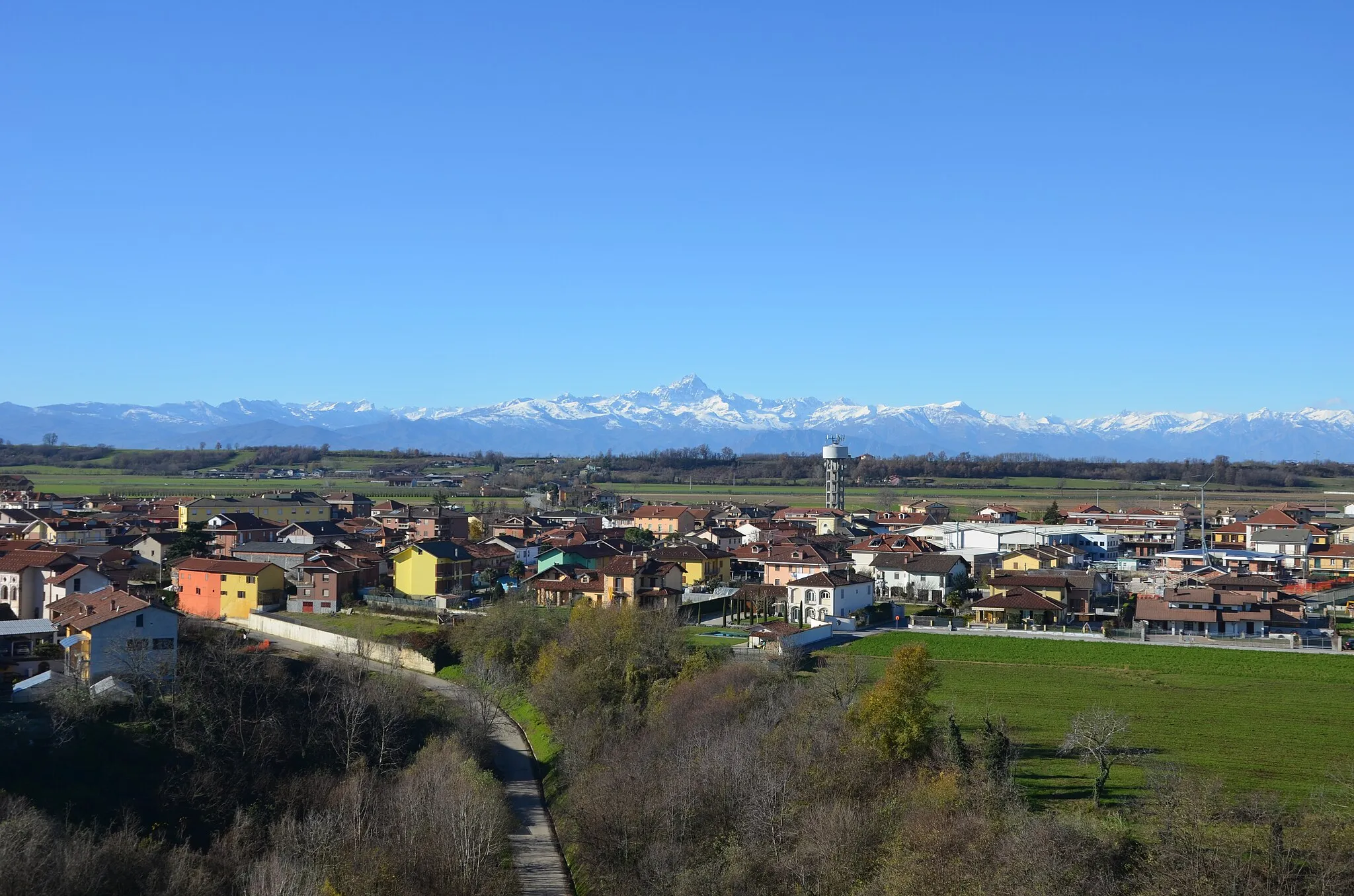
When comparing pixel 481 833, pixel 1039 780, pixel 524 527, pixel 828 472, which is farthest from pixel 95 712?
pixel 828 472

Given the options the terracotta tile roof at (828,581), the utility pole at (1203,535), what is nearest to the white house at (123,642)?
the terracotta tile roof at (828,581)

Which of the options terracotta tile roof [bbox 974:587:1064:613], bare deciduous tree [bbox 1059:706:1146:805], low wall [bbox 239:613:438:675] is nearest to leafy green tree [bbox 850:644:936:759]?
bare deciduous tree [bbox 1059:706:1146:805]

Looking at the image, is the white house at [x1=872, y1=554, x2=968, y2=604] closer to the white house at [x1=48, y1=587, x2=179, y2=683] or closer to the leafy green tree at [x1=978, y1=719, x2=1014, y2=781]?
the leafy green tree at [x1=978, y1=719, x2=1014, y2=781]

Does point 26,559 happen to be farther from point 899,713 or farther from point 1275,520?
point 1275,520

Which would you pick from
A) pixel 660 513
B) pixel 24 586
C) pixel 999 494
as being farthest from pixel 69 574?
pixel 999 494

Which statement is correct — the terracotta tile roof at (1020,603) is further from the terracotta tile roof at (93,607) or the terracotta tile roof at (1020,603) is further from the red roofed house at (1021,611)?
the terracotta tile roof at (93,607)
